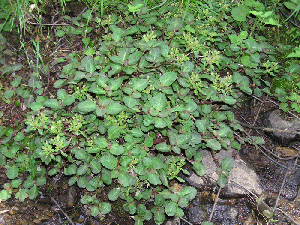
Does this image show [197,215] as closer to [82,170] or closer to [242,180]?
[242,180]

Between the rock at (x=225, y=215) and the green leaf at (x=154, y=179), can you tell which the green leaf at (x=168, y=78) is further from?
the rock at (x=225, y=215)

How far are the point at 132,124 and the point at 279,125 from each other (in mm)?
1931

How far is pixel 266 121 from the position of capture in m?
3.56

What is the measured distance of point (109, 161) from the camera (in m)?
2.64

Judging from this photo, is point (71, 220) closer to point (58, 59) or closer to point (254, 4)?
point (58, 59)

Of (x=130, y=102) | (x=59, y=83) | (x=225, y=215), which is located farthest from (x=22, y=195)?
(x=225, y=215)

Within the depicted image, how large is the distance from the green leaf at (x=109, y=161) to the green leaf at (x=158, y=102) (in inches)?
25.8

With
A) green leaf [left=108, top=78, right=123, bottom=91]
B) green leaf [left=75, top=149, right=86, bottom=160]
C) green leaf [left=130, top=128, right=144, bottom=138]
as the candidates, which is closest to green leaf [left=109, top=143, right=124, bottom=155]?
green leaf [left=130, top=128, right=144, bottom=138]

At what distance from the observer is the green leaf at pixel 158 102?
2713 millimetres

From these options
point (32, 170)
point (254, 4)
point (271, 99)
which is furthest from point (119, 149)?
point (254, 4)

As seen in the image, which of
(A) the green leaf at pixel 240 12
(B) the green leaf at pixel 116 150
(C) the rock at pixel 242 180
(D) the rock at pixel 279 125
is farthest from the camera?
(A) the green leaf at pixel 240 12

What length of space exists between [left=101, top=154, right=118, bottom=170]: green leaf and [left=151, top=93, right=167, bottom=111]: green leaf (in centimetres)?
65

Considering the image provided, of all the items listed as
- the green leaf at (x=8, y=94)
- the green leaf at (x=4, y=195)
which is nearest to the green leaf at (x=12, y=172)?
the green leaf at (x=4, y=195)

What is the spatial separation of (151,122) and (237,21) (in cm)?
217
